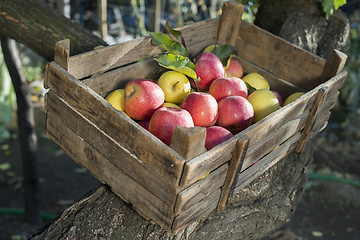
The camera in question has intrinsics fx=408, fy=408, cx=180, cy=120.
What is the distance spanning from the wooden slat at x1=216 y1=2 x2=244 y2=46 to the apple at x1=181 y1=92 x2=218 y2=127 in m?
0.77

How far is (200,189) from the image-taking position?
56.5 inches

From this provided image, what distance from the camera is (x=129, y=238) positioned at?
156 cm

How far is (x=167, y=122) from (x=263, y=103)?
56 centimetres

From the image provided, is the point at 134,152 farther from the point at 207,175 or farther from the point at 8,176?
the point at 8,176

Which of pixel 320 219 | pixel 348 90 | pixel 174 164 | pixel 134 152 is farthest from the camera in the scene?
pixel 348 90

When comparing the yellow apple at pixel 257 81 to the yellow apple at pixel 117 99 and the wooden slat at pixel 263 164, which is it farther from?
the yellow apple at pixel 117 99

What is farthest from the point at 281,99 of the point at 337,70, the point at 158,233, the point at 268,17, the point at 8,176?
the point at 8,176

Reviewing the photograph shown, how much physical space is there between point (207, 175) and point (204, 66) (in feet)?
2.29

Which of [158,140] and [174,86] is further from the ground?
[158,140]

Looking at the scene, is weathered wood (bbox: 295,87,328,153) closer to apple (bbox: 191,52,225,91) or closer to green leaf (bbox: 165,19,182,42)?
apple (bbox: 191,52,225,91)

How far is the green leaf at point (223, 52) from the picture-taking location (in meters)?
2.21

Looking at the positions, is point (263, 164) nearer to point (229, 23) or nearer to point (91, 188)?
point (229, 23)

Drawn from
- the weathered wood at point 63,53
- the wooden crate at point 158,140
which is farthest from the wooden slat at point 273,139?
the weathered wood at point 63,53

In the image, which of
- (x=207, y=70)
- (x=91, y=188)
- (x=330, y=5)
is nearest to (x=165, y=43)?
(x=207, y=70)
